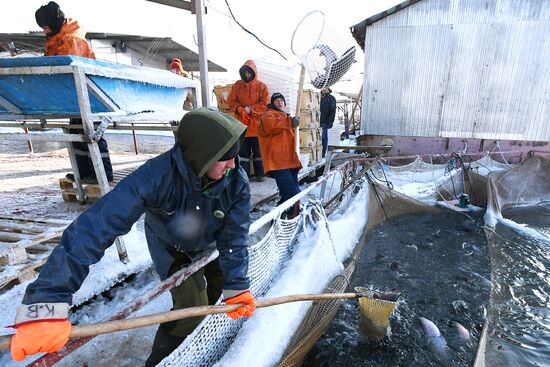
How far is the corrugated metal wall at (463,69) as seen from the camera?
9.64m

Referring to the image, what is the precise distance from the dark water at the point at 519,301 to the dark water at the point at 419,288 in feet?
0.50

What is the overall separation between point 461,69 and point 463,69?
2.4 inches

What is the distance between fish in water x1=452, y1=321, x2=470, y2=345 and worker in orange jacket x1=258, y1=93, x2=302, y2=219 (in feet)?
7.59

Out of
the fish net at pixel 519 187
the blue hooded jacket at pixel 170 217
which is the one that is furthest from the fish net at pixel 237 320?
the fish net at pixel 519 187

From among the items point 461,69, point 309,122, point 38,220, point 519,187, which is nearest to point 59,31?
point 38,220

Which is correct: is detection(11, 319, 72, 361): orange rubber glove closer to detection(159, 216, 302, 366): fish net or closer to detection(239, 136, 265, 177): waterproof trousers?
detection(159, 216, 302, 366): fish net

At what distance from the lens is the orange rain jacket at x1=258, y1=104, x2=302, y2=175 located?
4.36m

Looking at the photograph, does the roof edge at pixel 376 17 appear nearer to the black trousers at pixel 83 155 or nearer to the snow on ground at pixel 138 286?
the snow on ground at pixel 138 286

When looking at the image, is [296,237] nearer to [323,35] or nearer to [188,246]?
[188,246]

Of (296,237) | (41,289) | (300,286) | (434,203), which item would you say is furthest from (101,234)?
(434,203)

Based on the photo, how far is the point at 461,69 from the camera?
10.2 m

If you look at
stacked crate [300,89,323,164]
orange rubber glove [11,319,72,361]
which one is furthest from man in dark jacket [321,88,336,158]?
orange rubber glove [11,319,72,361]

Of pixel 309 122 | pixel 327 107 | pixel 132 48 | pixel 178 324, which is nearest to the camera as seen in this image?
pixel 178 324

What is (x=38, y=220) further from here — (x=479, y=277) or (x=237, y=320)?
(x=479, y=277)
